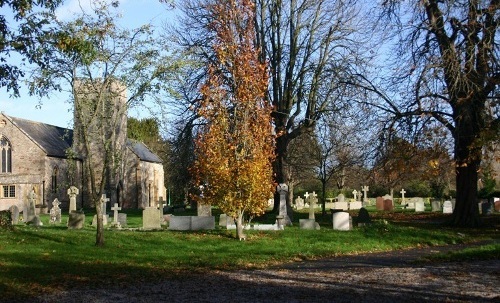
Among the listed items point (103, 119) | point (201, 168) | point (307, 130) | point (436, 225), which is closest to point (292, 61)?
point (307, 130)

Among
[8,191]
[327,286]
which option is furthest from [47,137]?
[327,286]

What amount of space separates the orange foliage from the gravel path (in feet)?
18.4

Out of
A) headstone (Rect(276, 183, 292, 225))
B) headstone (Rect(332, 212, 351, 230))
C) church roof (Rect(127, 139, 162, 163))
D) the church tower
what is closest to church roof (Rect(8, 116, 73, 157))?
church roof (Rect(127, 139, 162, 163))

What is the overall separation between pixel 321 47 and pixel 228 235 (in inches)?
635

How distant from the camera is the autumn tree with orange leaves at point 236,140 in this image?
20.5 meters

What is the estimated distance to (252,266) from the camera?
15578 mm

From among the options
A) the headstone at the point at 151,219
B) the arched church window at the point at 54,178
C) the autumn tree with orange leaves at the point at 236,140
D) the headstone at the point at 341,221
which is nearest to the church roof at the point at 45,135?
the arched church window at the point at 54,178

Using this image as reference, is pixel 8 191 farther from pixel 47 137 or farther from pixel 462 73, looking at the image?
pixel 462 73

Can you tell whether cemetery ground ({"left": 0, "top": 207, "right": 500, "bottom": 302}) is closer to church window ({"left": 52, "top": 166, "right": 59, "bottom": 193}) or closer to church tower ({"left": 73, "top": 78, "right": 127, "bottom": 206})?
church tower ({"left": 73, "top": 78, "right": 127, "bottom": 206})

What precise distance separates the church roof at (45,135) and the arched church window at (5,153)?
2167 mm

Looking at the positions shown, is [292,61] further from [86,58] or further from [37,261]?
[37,261]

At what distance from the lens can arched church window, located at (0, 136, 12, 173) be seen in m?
59.8

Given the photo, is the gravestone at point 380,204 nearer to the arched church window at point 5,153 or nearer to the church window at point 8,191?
the church window at point 8,191

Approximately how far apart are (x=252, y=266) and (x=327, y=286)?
4.25 m
